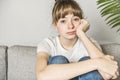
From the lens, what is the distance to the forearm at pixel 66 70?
48.4 inches

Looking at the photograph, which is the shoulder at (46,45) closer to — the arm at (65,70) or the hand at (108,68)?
the arm at (65,70)

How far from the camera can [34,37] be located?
1.92 m

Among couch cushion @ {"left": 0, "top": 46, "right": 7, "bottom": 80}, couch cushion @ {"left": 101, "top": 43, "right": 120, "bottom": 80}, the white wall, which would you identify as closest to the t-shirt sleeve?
couch cushion @ {"left": 0, "top": 46, "right": 7, "bottom": 80}

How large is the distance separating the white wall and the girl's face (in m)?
0.53

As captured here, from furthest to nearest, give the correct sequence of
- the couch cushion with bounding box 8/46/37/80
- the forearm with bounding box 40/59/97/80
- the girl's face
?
1. the couch cushion with bounding box 8/46/37/80
2. the girl's face
3. the forearm with bounding box 40/59/97/80

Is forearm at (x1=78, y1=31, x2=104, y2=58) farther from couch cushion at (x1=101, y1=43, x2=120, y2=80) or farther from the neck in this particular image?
couch cushion at (x1=101, y1=43, x2=120, y2=80)

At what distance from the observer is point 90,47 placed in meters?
1.32

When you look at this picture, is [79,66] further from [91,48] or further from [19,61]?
[19,61]

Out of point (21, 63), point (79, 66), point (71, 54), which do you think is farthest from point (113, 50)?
point (21, 63)

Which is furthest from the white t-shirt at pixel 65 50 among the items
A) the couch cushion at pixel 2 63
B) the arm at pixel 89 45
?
the couch cushion at pixel 2 63

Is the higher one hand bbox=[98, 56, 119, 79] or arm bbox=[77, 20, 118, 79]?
arm bbox=[77, 20, 118, 79]

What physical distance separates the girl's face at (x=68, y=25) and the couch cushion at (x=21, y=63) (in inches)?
10.7

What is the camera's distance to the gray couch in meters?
1.54

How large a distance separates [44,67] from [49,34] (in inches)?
27.7
